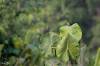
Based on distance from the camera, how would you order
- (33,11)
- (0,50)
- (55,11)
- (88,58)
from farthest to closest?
(55,11), (33,11), (0,50), (88,58)

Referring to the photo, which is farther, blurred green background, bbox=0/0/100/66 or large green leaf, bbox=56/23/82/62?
blurred green background, bbox=0/0/100/66

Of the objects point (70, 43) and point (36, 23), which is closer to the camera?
point (70, 43)

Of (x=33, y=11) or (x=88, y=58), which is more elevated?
(x=33, y=11)

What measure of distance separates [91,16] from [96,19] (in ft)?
2.04

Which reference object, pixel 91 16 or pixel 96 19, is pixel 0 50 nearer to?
pixel 96 19

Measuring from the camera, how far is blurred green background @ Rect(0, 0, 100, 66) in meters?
5.10

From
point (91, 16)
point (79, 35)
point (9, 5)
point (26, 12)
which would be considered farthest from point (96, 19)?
point (79, 35)

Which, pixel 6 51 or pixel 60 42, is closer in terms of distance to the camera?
pixel 60 42

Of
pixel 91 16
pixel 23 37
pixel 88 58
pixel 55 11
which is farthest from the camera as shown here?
pixel 55 11

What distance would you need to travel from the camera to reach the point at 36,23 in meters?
6.40

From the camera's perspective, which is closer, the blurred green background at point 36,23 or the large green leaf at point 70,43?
the large green leaf at point 70,43

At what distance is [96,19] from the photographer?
6.80 metres

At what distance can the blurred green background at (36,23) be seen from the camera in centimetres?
510

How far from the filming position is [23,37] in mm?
5477
